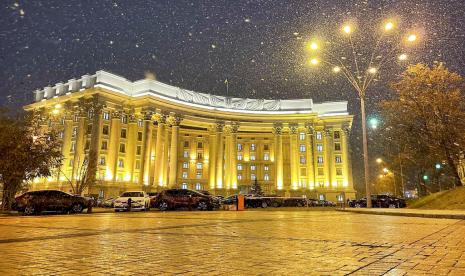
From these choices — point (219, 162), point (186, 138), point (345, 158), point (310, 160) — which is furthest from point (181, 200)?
point (186, 138)

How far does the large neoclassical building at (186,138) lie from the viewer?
61381 mm

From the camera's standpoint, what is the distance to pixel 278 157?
76.1 m

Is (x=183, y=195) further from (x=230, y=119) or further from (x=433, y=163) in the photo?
(x=230, y=119)

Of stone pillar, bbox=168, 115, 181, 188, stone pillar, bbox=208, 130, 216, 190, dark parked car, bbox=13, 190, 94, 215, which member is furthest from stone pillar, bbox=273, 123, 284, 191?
dark parked car, bbox=13, 190, 94, 215

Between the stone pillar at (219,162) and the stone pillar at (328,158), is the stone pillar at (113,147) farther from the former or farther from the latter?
the stone pillar at (328,158)

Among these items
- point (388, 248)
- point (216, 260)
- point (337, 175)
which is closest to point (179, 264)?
point (216, 260)

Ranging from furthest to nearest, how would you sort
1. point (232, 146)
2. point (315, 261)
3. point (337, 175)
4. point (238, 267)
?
1. point (337, 175)
2. point (232, 146)
3. point (315, 261)
4. point (238, 267)

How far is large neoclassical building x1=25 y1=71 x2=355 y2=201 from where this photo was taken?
201ft

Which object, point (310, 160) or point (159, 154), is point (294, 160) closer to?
point (310, 160)

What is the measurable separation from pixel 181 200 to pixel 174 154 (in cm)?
3726

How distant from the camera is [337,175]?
8038 centimetres

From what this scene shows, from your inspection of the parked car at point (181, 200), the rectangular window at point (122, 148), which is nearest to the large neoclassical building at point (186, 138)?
the rectangular window at point (122, 148)

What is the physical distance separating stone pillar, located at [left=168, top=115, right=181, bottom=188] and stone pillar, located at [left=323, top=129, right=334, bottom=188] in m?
33.6

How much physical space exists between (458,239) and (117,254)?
6611 mm
